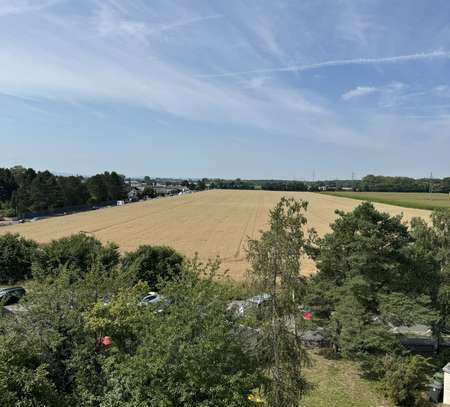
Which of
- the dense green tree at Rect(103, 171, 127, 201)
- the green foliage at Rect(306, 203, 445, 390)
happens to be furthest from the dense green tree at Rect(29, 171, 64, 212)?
the green foliage at Rect(306, 203, 445, 390)

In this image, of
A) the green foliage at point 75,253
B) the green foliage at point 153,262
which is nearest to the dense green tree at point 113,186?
the green foliage at point 75,253

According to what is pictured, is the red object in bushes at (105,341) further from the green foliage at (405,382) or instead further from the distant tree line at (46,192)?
the distant tree line at (46,192)

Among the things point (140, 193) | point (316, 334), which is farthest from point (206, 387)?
point (140, 193)

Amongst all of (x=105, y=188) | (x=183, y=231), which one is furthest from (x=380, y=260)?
(x=105, y=188)

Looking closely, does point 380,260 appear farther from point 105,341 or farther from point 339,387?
point 105,341

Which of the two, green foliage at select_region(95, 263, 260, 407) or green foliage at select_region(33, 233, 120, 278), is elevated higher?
green foliage at select_region(95, 263, 260, 407)

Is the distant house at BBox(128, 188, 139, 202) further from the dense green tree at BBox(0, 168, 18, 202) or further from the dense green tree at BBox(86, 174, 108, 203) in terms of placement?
the dense green tree at BBox(0, 168, 18, 202)
